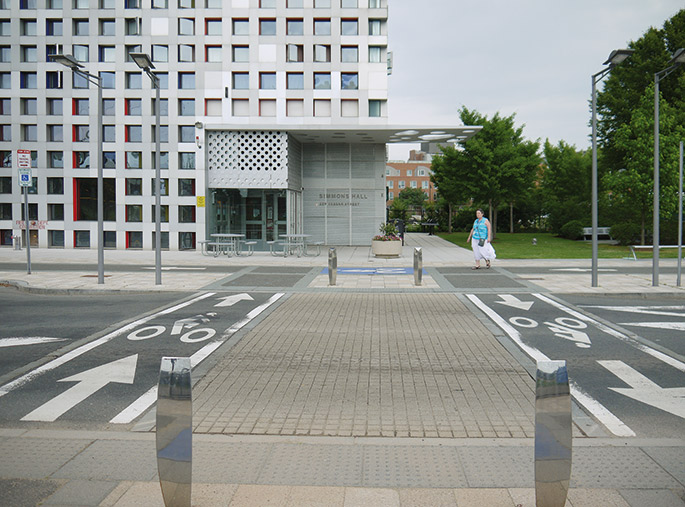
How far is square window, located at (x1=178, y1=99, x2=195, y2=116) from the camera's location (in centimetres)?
3350

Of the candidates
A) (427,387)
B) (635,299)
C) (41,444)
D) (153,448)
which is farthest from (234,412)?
(635,299)

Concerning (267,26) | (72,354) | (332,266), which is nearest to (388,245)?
(332,266)

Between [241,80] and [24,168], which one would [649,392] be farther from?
[241,80]

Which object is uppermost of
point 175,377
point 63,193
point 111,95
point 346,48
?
point 346,48

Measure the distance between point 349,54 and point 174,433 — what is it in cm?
3339

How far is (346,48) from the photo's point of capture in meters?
34.9

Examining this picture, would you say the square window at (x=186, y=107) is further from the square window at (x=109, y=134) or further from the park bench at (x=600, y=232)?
the park bench at (x=600, y=232)

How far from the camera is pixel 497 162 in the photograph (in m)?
40.6

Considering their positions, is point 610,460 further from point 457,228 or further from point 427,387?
point 457,228

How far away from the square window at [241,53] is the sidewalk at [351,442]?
89.3 feet

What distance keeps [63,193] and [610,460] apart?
3464 centimetres

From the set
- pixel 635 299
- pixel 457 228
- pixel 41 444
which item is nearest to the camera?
pixel 41 444

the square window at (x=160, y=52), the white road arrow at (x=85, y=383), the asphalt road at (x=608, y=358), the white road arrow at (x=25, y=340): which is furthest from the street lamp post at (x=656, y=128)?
the square window at (x=160, y=52)

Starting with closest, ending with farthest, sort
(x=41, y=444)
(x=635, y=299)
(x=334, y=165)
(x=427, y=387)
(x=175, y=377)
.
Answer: (x=175, y=377) → (x=41, y=444) → (x=427, y=387) → (x=635, y=299) → (x=334, y=165)
